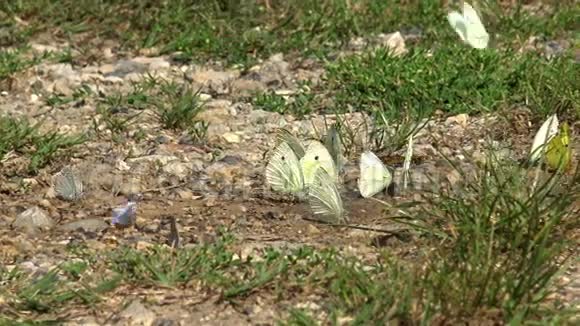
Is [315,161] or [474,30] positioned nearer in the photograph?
[315,161]

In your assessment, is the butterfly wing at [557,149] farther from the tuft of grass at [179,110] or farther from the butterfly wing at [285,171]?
the tuft of grass at [179,110]

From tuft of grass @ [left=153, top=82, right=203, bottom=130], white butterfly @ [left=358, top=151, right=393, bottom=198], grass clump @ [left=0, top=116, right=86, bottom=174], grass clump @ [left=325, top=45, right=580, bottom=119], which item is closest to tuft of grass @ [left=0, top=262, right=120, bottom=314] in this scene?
white butterfly @ [left=358, top=151, right=393, bottom=198]

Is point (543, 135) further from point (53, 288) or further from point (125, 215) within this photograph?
point (53, 288)

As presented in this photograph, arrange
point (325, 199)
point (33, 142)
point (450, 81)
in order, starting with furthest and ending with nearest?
point (450, 81) < point (33, 142) < point (325, 199)

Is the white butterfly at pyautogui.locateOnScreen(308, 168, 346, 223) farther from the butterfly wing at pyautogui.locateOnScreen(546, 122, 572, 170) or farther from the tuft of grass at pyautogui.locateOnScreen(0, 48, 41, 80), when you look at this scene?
the tuft of grass at pyautogui.locateOnScreen(0, 48, 41, 80)

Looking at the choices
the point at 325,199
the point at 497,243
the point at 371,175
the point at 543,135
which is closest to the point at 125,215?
the point at 325,199

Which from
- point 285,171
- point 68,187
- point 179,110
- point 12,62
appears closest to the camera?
point 285,171
